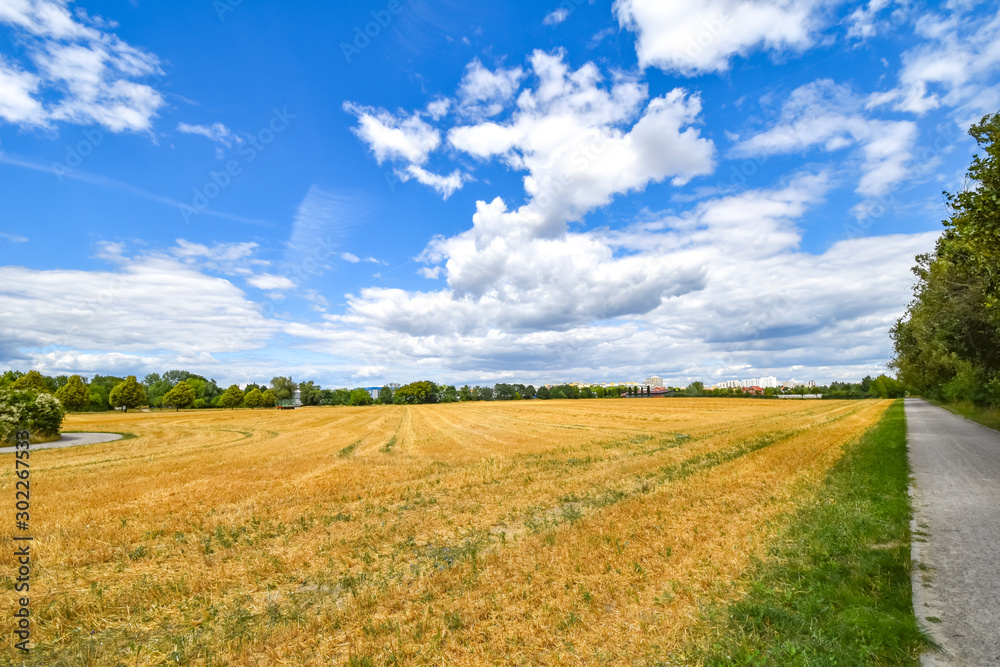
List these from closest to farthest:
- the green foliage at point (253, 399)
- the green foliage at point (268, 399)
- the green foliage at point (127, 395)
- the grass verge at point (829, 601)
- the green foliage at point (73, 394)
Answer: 1. the grass verge at point (829, 601)
2. the green foliage at point (73, 394)
3. the green foliage at point (127, 395)
4. the green foliage at point (253, 399)
5. the green foliage at point (268, 399)

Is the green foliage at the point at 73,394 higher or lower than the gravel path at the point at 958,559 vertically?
higher

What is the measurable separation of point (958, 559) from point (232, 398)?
6912 inches

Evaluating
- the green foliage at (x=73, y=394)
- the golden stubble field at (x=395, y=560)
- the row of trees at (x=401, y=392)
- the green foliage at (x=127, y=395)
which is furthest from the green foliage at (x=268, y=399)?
the golden stubble field at (x=395, y=560)

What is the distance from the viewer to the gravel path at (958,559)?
500 centimetres

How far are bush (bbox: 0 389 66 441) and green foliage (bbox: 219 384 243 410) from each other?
129080 millimetres

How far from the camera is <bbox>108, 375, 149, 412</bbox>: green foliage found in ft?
372

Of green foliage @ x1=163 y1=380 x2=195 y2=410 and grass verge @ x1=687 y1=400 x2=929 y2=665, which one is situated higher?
green foliage @ x1=163 y1=380 x2=195 y2=410

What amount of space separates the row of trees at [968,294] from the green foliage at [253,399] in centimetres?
16865

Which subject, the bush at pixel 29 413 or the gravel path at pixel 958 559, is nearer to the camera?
the gravel path at pixel 958 559

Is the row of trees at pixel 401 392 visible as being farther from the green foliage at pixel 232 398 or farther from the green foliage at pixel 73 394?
the green foliage at pixel 73 394

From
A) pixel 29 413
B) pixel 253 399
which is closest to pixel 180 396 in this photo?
pixel 253 399

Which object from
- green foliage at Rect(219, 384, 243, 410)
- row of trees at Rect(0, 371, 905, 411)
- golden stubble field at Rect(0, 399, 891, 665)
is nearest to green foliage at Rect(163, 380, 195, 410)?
row of trees at Rect(0, 371, 905, 411)

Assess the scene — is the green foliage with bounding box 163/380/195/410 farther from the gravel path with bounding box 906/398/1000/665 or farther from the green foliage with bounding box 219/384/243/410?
the gravel path with bounding box 906/398/1000/665

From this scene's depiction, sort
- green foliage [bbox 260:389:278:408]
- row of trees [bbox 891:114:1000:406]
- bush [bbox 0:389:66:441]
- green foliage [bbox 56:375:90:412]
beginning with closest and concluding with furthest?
row of trees [bbox 891:114:1000:406]
bush [bbox 0:389:66:441]
green foliage [bbox 56:375:90:412]
green foliage [bbox 260:389:278:408]
